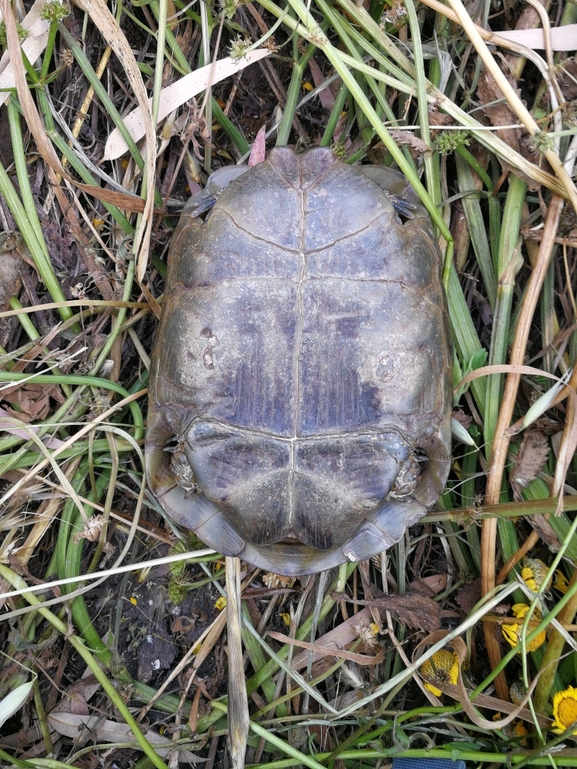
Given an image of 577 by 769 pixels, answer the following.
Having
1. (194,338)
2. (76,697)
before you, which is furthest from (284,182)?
(76,697)

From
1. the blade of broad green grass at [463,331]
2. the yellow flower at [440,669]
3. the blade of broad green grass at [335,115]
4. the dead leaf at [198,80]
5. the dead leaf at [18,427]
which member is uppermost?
the dead leaf at [198,80]

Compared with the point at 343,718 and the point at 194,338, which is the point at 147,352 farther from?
the point at 343,718

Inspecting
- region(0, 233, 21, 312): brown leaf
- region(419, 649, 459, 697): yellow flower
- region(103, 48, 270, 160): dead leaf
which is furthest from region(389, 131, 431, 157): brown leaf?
region(419, 649, 459, 697): yellow flower

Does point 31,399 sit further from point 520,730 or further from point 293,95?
point 520,730

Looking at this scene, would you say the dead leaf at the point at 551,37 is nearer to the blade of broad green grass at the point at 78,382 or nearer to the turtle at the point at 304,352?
the turtle at the point at 304,352

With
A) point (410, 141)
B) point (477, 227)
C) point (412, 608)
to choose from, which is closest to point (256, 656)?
point (412, 608)

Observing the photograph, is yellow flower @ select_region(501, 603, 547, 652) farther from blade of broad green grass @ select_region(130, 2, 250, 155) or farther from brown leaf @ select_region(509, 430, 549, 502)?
blade of broad green grass @ select_region(130, 2, 250, 155)

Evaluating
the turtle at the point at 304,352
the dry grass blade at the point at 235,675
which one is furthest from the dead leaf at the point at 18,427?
the dry grass blade at the point at 235,675
